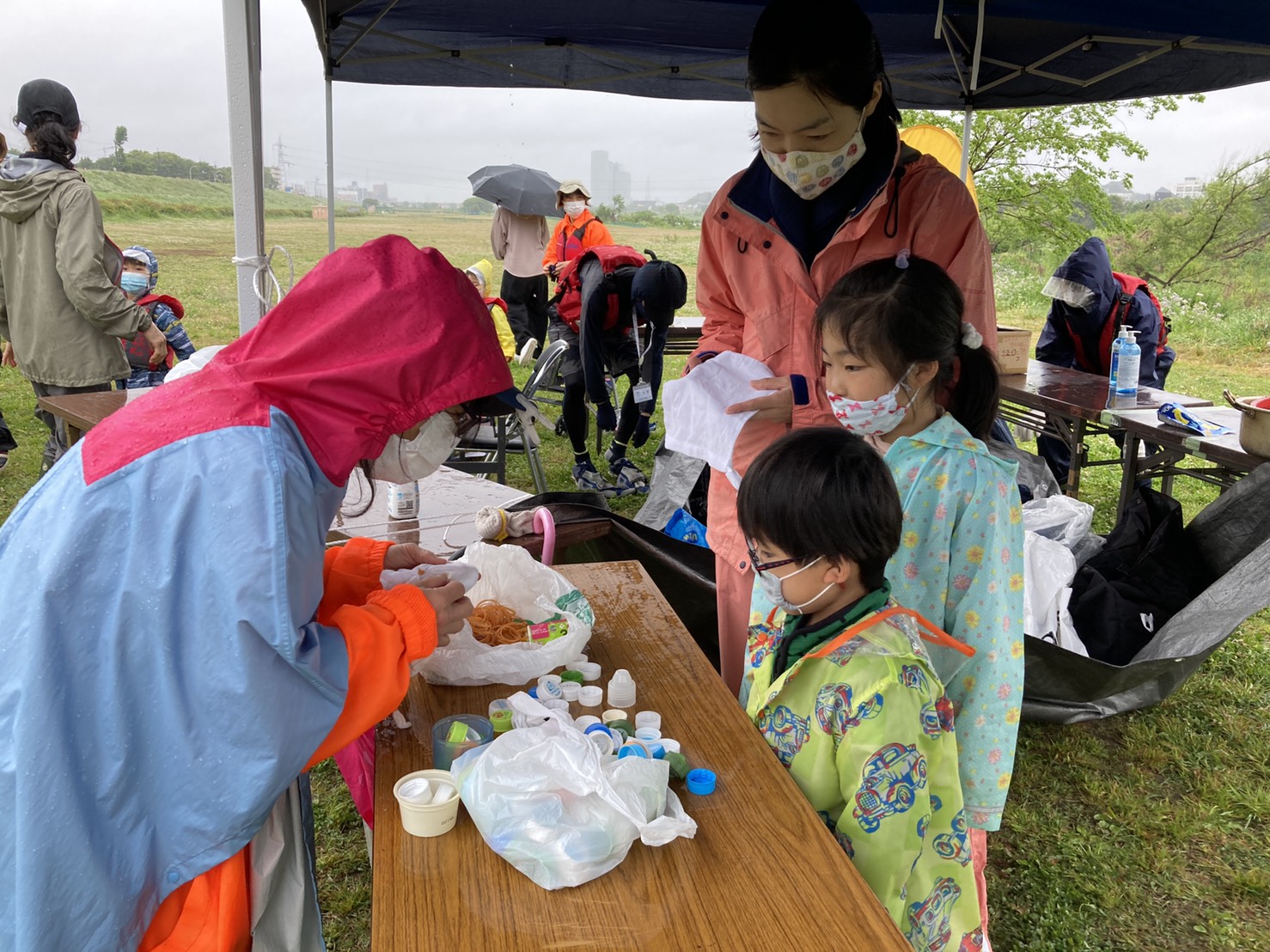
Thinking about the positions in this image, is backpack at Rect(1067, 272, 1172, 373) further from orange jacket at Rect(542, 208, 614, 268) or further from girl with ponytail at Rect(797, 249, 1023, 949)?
girl with ponytail at Rect(797, 249, 1023, 949)

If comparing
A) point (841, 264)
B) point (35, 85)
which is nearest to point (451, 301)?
point (841, 264)

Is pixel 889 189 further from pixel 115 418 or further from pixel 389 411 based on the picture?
pixel 115 418

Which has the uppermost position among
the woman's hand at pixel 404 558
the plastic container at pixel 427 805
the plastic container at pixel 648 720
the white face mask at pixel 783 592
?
the white face mask at pixel 783 592

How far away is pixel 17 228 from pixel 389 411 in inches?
181

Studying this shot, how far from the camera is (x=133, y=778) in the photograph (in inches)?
45.7

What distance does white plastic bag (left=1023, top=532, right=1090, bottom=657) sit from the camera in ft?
11.3

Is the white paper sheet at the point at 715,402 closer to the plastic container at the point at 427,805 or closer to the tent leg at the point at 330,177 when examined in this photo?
the plastic container at the point at 427,805

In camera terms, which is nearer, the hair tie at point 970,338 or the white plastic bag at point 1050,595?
the hair tie at point 970,338

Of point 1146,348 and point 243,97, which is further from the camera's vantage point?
point 1146,348

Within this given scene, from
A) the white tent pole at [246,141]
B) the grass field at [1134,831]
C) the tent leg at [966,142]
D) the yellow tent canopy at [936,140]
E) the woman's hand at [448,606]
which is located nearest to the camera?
the woman's hand at [448,606]

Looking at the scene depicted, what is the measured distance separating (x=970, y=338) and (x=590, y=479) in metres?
4.54

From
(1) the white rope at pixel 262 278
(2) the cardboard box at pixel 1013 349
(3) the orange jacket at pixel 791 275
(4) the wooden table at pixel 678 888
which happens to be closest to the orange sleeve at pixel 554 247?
(2) the cardboard box at pixel 1013 349

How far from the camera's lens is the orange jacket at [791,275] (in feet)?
6.45

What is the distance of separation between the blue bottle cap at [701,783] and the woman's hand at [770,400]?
0.94 meters
